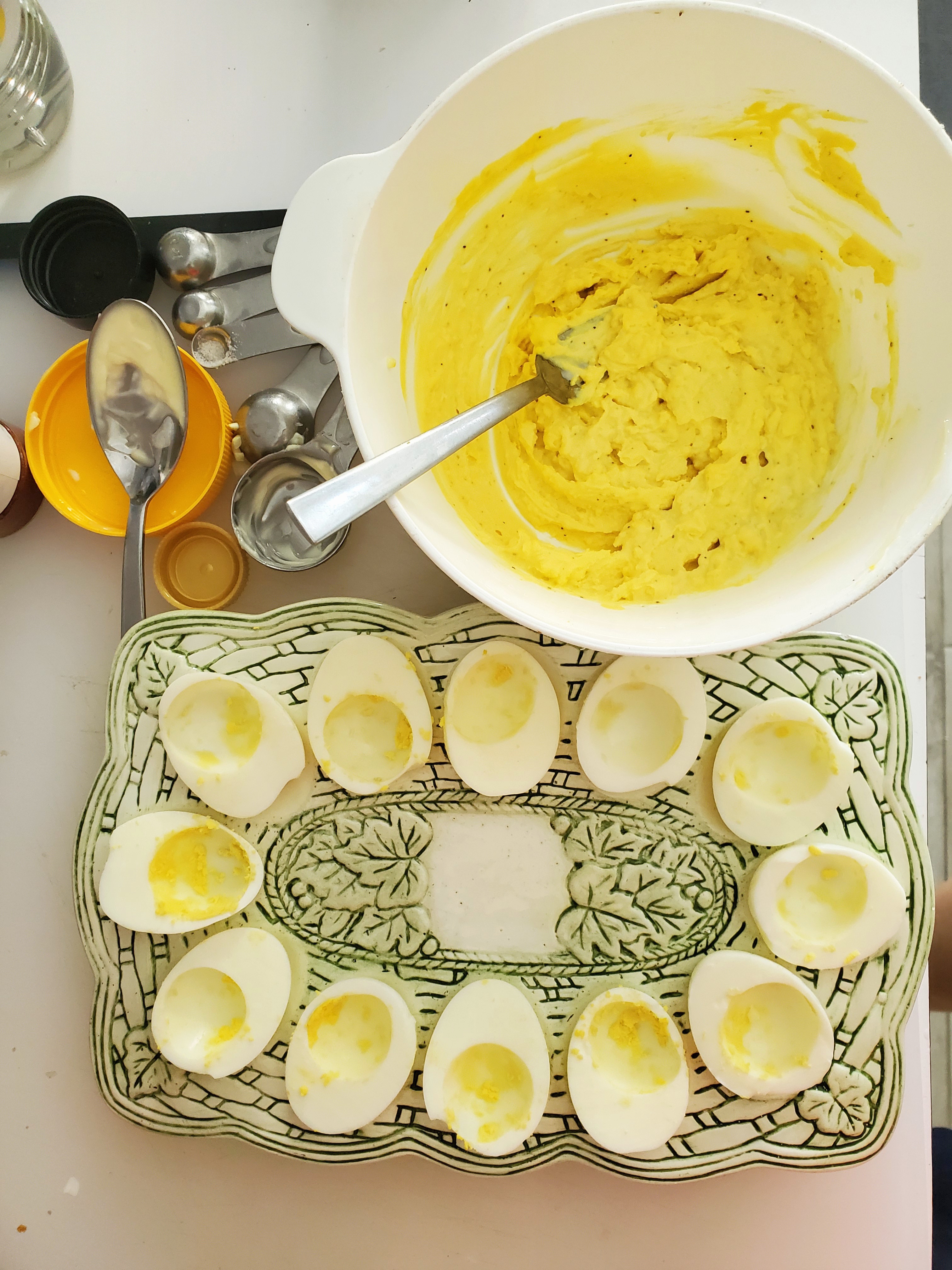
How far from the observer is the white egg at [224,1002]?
953 mm

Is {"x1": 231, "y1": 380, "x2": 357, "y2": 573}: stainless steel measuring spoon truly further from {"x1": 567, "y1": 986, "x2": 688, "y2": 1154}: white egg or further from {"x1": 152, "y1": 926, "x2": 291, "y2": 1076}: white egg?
{"x1": 567, "y1": 986, "x2": 688, "y2": 1154}: white egg

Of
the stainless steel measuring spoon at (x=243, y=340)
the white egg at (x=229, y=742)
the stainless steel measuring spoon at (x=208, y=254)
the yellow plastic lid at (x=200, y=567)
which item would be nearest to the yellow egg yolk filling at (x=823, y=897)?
the white egg at (x=229, y=742)

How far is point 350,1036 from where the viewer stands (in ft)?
3.26

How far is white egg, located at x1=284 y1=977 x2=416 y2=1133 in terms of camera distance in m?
0.94

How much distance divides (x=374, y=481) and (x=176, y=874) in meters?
0.61

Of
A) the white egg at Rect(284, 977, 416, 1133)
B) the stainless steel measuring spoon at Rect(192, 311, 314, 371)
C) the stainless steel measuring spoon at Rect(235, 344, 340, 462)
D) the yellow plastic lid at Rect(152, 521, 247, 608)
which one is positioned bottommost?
the white egg at Rect(284, 977, 416, 1133)

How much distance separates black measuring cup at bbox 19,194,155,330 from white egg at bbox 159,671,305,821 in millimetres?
497

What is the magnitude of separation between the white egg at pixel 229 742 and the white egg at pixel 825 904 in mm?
577

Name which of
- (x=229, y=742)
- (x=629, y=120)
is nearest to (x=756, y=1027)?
(x=229, y=742)

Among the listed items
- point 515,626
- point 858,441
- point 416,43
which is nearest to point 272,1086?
point 515,626

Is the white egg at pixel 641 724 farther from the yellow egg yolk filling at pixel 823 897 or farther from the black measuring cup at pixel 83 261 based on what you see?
the black measuring cup at pixel 83 261

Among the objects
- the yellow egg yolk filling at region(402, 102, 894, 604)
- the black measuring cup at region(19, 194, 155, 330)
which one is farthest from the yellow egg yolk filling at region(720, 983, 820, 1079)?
Result: the black measuring cup at region(19, 194, 155, 330)

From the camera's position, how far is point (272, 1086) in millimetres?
979

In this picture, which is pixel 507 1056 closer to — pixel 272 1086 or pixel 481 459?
pixel 272 1086
